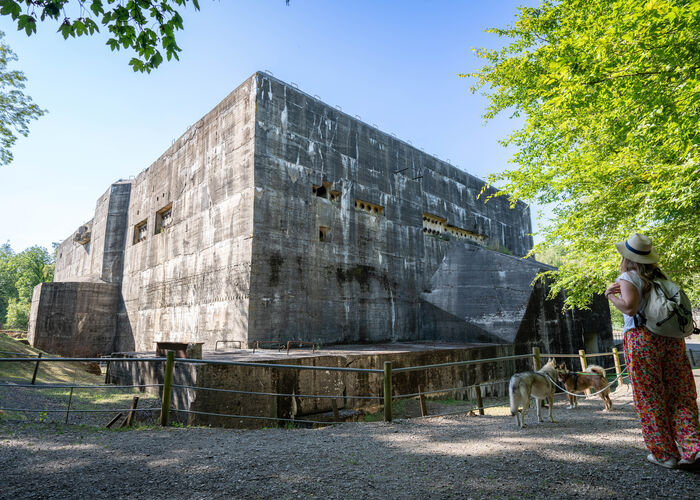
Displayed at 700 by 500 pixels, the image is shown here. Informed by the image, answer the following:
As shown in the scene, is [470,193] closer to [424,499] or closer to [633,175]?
[633,175]

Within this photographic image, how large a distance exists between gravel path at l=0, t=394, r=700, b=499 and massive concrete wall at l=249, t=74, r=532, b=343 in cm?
905

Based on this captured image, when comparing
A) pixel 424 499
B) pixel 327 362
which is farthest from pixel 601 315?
pixel 424 499

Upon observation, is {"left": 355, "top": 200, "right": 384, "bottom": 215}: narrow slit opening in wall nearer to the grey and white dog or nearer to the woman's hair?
the grey and white dog

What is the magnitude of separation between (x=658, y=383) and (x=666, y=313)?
563 mm

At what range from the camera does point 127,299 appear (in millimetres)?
22016

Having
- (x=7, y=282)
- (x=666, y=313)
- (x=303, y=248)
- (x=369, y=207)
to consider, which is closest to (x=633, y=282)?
(x=666, y=313)

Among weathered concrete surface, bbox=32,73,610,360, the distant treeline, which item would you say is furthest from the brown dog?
the distant treeline

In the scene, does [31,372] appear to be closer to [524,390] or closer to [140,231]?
[140,231]

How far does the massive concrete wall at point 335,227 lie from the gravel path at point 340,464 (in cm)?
905

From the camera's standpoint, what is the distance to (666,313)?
286cm

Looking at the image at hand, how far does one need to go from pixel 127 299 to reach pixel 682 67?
24902 millimetres

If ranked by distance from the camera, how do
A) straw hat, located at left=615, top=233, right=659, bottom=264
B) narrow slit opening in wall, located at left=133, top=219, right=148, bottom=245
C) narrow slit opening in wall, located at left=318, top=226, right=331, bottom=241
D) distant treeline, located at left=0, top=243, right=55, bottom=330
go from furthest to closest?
distant treeline, located at left=0, top=243, right=55, bottom=330
narrow slit opening in wall, located at left=133, top=219, right=148, bottom=245
narrow slit opening in wall, located at left=318, top=226, right=331, bottom=241
straw hat, located at left=615, top=233, right=659, bottom=264

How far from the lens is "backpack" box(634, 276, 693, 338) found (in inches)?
113

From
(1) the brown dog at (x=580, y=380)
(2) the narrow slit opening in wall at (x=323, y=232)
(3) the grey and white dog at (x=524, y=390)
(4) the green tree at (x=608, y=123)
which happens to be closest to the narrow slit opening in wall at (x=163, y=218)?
(2) the narrow slit opening in wall at (x=323, y=232)
